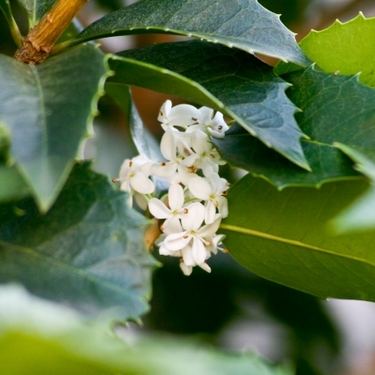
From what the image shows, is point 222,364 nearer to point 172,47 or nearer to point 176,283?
point 172,47

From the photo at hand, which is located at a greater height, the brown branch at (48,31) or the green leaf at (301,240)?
the brown branch at (48,31)

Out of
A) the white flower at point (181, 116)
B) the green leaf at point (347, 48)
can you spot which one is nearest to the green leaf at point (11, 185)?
the white flower at point (181, 116)

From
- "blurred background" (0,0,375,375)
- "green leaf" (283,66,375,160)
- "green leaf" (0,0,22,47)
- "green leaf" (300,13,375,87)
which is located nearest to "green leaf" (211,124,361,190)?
"green leaf" (283,66,375,160)

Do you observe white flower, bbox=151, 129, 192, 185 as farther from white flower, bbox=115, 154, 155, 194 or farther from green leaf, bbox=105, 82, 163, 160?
green leaf, bbox=105, 82, 163, 160

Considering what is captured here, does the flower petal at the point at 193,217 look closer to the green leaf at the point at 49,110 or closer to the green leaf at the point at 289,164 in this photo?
the green leaf at the point at 289,164

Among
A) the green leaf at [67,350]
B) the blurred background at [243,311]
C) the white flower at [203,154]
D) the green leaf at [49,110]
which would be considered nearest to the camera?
the green leaf at [67,350]

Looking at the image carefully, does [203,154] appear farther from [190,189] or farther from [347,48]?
[347,48]

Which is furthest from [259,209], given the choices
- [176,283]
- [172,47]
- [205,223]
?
[176,283]
